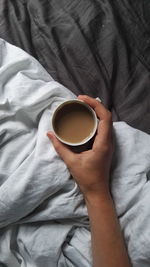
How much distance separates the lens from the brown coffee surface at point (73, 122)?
68 centimetres

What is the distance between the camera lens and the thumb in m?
0.68

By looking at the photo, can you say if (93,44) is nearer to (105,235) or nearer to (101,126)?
Answer: (101,126)

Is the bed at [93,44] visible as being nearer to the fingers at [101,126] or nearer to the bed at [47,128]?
the bed at [47,128]

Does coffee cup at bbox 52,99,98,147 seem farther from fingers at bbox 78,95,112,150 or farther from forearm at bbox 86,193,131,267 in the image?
forearm at bbox 86,193,131,267

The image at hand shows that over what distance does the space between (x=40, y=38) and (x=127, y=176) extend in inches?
18.0

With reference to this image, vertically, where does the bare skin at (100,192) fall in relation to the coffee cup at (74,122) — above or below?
below

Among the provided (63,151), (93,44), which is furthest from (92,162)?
(93,44)

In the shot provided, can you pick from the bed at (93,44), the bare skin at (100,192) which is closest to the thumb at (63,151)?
the bare skin at (100,192)

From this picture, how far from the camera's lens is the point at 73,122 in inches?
27.4

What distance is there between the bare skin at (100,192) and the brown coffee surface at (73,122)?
18 mm

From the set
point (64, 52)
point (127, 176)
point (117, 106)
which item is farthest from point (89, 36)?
point (127, 176)

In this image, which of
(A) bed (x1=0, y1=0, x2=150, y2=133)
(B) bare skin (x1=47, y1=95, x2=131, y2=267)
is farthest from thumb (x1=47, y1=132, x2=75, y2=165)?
(A) bed (x1=0, y1=0, x2=150, y2=133)

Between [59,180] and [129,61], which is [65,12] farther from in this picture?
[59,180]

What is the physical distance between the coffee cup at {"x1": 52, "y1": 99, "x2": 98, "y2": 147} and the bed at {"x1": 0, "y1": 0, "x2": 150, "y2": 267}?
5cm
